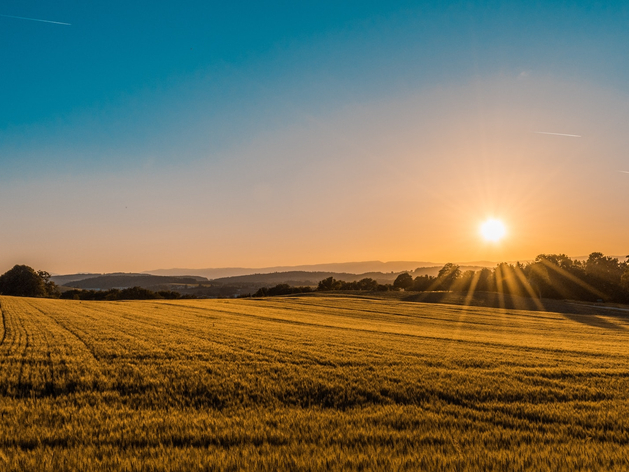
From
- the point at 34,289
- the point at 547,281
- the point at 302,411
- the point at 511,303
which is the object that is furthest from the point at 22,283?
the point at 547,281

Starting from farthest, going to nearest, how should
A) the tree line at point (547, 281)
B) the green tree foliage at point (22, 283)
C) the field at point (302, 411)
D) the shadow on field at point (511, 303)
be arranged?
the green tree foliage at point (22, 283), the tree line at point (547, 281), the shadow on field at point (511, 303), the field at point (302, 411)

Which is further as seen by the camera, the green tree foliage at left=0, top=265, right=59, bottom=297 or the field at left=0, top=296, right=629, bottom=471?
the green tree foliage at left=0, top=265, right=59, bottom=297

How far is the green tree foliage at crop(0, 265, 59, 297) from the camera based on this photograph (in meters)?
106

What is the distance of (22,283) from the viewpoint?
349ft

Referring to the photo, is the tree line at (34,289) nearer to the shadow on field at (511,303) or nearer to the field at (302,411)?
the shadow on field at (511,303)

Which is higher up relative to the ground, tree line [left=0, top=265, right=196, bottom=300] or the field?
the field

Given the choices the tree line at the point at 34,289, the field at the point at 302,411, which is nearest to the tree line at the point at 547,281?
the tree line at the point at 34,289

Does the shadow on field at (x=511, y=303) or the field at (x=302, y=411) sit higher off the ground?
the field at (x=302, y=411)

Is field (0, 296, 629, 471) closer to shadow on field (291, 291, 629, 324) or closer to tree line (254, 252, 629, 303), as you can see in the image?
shadow on field (291, 291, 629, 324)

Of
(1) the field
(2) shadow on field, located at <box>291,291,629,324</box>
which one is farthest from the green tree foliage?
(1) the field

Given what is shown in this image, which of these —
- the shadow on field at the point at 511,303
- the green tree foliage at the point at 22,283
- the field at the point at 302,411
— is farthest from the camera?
the green tree foliage at the point at 22,283

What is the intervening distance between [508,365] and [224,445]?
12.0m

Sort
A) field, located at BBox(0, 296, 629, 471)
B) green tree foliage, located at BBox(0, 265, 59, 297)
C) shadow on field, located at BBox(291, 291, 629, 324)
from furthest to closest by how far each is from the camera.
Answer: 1. green tree foliage, located at BBox(0, 265, 59, 297)
2. shadow on field, located at BBox(291, 291, 629, 324)
3. field, located at BBox(0, 296, 629, 471)

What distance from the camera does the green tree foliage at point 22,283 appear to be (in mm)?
106000
